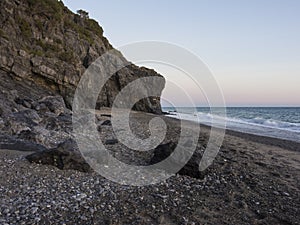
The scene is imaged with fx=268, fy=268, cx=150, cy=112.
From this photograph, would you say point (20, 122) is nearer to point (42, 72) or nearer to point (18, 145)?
point (18, 145)

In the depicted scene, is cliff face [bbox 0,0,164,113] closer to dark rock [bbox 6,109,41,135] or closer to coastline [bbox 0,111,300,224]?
dark rock [bbox 6,109,41,135]

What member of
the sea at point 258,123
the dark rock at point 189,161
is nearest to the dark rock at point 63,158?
the dark rock at point 189,161

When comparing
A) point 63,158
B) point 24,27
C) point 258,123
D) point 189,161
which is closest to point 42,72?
point 24,27

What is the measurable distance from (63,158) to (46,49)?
31768mm

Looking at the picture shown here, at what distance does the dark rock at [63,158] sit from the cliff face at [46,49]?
75.7ft

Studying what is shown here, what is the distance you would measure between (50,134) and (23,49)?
2160 centimetres

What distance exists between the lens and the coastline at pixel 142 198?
6.22m

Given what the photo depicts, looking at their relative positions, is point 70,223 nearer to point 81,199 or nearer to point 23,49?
point 81,199

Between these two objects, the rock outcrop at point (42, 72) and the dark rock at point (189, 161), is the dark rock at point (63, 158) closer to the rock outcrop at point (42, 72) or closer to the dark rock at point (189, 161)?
the rock outcrop at point (42, 72)

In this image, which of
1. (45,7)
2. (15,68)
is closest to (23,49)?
(15,68)

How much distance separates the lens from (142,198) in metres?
7.34

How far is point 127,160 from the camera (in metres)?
11.2

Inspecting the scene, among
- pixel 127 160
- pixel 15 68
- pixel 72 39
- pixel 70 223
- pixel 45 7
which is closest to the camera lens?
pixel 70 223

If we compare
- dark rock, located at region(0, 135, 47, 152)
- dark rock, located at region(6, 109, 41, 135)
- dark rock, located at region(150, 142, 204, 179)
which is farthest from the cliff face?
dark rock, located at region(150, 142, 204, 179)
